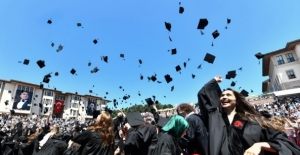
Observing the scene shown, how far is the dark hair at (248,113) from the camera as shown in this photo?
6.41ft

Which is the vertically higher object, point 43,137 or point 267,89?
point 267,89

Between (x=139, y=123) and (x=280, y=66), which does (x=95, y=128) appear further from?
(x=280, y=66)

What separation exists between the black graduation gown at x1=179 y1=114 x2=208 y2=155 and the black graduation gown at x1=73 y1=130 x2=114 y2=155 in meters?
1.62

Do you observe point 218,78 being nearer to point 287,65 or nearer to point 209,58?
point 209,58

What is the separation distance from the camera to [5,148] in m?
6.18

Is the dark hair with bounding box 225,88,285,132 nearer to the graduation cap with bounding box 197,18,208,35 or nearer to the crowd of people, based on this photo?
the crowd of people

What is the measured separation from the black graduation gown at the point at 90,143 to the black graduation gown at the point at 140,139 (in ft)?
1.98

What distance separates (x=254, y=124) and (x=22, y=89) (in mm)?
56911

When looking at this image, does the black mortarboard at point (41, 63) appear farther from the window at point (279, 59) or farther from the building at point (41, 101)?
the window at point (279, 59)

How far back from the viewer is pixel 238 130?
76.0 inches

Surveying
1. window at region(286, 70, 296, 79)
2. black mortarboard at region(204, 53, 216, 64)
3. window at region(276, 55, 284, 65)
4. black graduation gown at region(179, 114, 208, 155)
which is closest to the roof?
window at region(276, 55, 284, 65)

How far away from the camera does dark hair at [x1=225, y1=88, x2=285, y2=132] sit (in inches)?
76.9

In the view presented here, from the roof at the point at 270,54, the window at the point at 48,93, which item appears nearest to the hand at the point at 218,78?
the roof at the point at 270,54

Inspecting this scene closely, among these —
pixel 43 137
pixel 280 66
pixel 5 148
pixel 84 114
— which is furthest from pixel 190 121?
pixel 84 114
